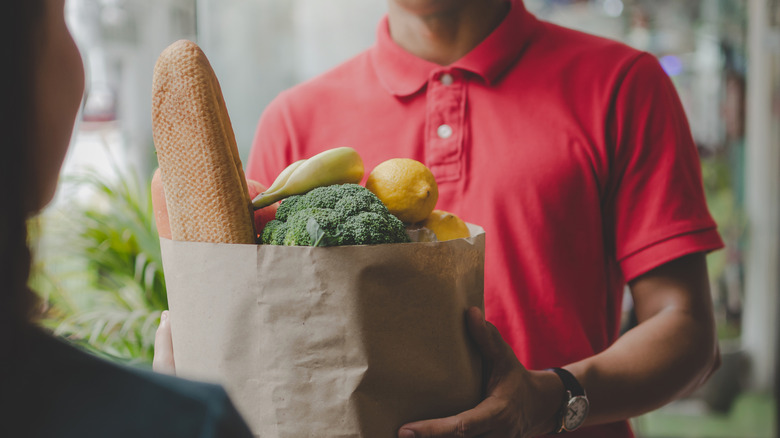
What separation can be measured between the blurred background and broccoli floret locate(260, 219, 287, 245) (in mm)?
219

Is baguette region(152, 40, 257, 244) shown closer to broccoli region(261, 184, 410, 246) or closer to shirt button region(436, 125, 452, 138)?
broccoli region(261, 184, 410, 246)

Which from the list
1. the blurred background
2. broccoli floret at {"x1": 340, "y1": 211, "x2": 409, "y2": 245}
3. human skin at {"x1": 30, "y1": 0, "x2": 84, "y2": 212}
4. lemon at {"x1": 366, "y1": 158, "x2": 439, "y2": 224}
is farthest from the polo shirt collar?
human skin at {"x1": 30, "y1": 0, "x2": 84, "y2": 212}

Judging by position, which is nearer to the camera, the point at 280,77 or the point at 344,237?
the point at 344,237

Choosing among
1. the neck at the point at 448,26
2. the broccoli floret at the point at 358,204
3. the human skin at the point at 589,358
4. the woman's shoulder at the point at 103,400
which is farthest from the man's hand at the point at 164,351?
the neck at the point at 448,26

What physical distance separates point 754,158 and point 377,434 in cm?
381

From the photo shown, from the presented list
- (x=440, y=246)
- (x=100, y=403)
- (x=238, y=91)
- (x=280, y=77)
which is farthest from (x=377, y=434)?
(x=280, y=77)

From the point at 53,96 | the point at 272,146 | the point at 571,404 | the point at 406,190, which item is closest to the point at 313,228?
the point at 406,190

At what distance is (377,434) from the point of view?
2.23 ft

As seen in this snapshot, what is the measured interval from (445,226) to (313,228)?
0.20 metres

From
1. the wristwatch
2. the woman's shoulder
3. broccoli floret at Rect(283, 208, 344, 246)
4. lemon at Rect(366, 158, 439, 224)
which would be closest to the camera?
the woman's shoulder

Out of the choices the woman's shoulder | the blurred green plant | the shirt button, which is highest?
the woman's shoulder

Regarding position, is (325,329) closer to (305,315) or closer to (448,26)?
(305,315)

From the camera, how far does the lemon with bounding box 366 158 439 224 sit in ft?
2.46

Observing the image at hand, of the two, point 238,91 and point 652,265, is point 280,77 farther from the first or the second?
point 652,265
